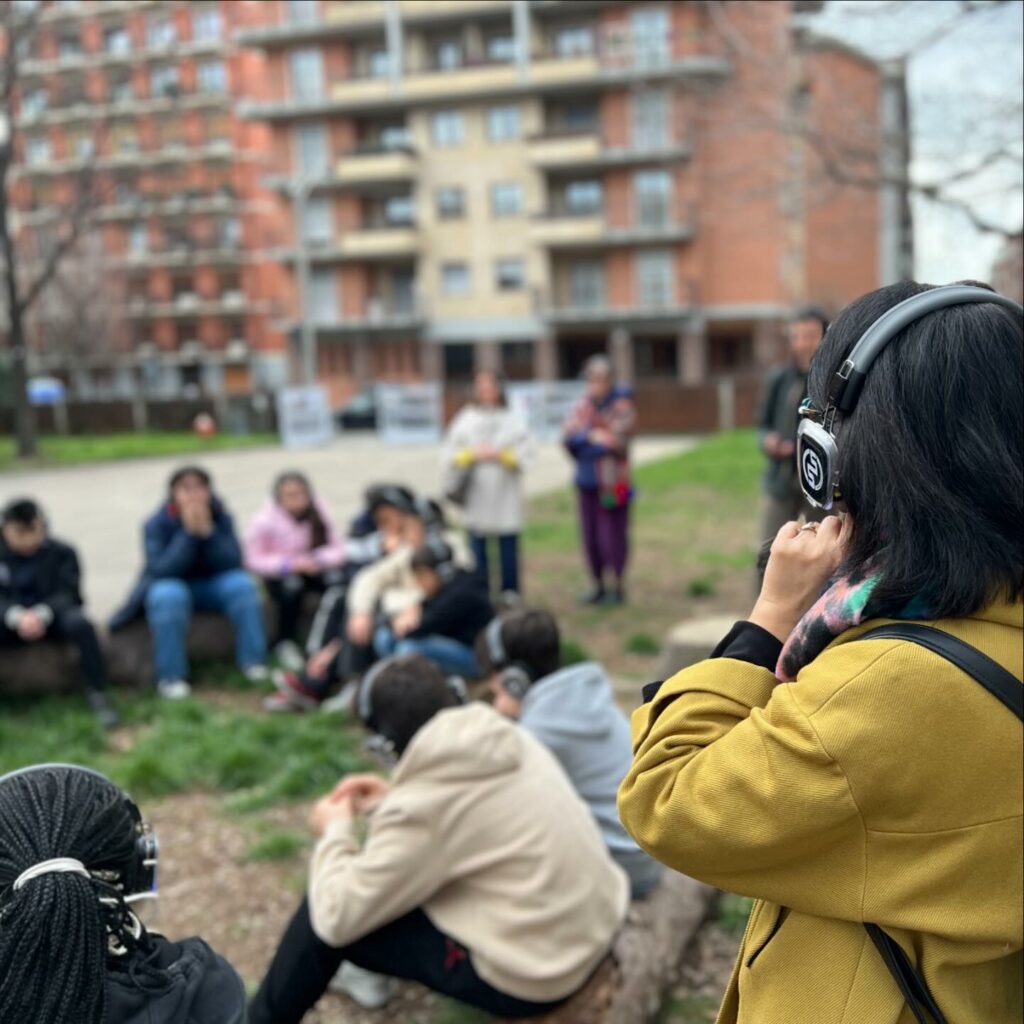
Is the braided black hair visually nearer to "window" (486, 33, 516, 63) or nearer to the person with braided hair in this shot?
the person with braided hair

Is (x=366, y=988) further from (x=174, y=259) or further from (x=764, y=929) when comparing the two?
(x=174, y=259)

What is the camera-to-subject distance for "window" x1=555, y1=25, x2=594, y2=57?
3475 cm

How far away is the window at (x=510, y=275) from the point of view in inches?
1531

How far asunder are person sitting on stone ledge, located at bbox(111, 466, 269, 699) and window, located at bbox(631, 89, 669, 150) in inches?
1266

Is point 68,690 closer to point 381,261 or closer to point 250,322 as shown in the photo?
point 381,261

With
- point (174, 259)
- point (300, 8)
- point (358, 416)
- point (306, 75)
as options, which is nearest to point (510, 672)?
point (300, 8)

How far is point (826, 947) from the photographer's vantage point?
1.22 metres

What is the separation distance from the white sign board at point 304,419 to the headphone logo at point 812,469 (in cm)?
2549

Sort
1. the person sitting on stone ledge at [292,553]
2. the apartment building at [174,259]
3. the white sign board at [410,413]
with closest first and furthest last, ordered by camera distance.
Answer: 1. the person sitting on stone ledge at [292,553]
2. the white sign board at [410,413]
3. the apartment building at [174,259]

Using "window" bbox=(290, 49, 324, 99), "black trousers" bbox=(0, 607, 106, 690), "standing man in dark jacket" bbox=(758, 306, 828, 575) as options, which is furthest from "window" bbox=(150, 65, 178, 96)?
"standing man in dark jacket" bbox=(758, 306, 828, 575)

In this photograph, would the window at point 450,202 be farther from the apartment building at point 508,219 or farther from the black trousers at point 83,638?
the black trousers at point 83,638

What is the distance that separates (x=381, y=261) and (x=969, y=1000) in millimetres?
41948

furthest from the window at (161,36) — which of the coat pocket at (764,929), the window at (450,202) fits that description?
the window at (450,202)

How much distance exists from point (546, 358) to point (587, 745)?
1431 inches
